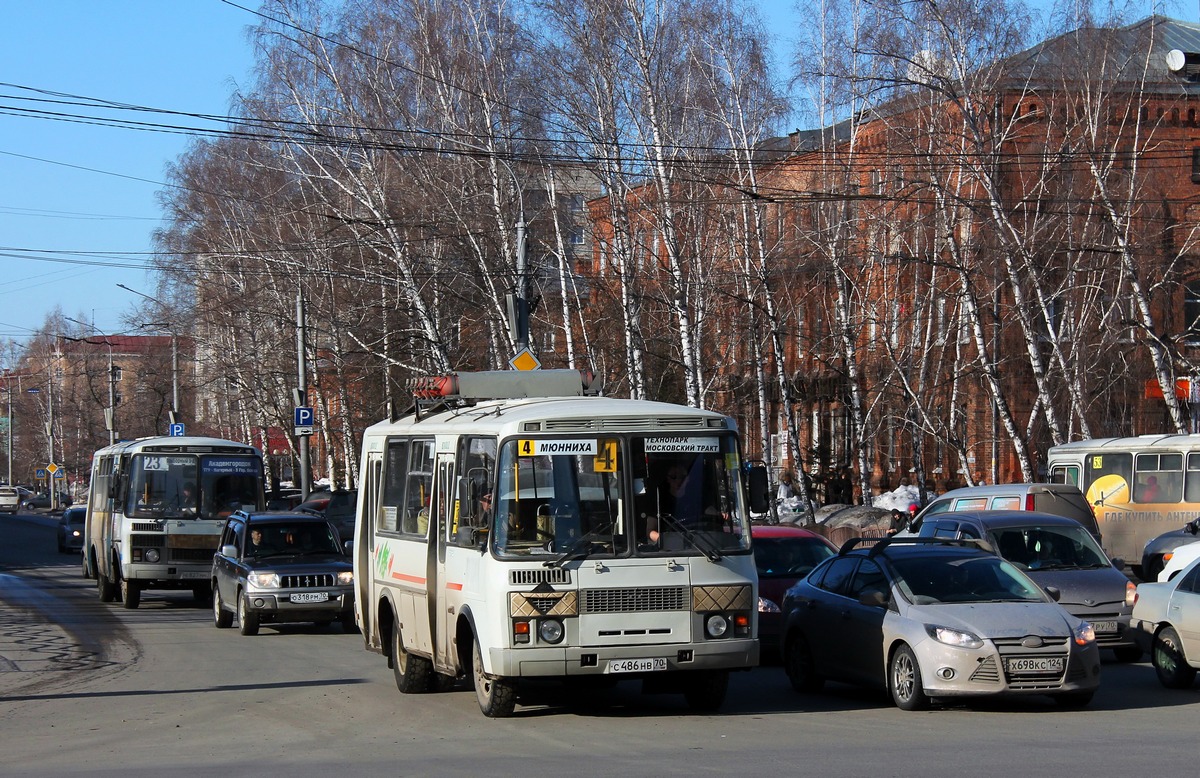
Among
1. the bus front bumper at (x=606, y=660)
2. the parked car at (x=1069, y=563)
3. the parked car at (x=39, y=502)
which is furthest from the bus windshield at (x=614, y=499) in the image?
the parked car at (x=39, y=502)

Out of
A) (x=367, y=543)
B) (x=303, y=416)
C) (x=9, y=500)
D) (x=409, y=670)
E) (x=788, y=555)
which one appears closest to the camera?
(x=409, y=670)

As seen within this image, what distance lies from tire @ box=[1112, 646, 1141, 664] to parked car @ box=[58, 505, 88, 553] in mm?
40514

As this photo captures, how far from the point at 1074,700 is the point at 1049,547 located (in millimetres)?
3893

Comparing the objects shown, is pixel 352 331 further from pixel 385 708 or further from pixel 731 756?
pixel 731 756

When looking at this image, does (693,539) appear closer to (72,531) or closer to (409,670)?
(409,670)

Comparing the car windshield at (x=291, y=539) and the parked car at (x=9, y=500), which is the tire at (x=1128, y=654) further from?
the parked car at (x=9, y=500)

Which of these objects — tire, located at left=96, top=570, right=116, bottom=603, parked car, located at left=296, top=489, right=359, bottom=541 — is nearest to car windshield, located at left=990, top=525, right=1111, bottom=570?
tire, located at left=96, top=570, right=116, bottom=603

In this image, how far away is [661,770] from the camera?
9.19 meters

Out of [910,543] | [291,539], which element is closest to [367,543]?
[910,543]

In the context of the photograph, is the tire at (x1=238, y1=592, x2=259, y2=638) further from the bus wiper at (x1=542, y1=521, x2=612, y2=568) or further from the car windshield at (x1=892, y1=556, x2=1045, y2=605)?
the car windshield at (x1=892, y1=556, x2=1045, y2=605)

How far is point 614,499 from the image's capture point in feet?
37.4

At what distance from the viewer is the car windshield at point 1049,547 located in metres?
15.5

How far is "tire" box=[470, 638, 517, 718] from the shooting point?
11.6 meters

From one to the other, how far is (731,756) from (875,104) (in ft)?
88.3
